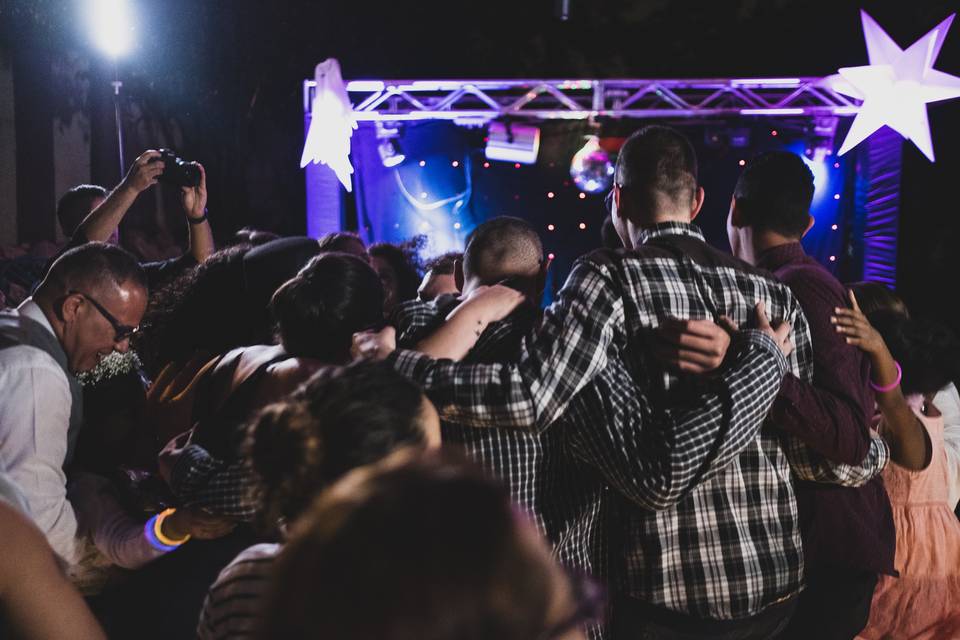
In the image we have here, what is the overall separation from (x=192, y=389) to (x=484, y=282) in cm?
100

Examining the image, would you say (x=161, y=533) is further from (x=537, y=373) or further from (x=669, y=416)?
(x=669, y=416)

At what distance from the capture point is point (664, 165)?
6.37 ft

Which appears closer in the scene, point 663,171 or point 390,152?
point 663,171

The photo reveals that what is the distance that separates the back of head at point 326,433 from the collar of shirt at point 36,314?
50.2 inches

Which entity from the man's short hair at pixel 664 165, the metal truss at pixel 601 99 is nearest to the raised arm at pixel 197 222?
the man's short hair at pixel 664 165

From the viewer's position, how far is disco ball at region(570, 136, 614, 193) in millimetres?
8531

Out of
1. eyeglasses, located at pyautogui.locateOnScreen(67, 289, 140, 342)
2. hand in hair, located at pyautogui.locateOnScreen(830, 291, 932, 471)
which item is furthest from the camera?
hand in hair, located at pyautogui.locateOnScreen(830, 291, 932, 471)

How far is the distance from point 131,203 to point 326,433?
296cm

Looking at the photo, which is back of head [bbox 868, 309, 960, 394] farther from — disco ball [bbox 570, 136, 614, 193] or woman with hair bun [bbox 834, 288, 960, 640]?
disco ball [bbox 570, 136, 614, 193]

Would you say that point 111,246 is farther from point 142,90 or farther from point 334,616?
point 142,90

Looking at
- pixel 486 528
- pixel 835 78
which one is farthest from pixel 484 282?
pixel 835 78

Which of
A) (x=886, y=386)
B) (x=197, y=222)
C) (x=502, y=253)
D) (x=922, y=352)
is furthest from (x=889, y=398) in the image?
(x=197, y=222)

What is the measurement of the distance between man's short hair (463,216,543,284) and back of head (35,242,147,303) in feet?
3.60

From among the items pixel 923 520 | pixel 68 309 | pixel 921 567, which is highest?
pixel 68 309
